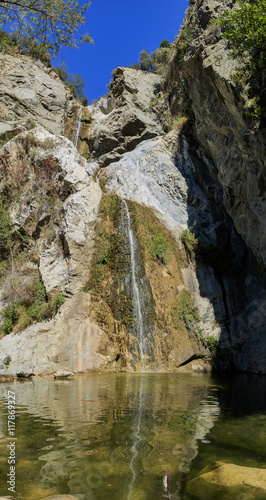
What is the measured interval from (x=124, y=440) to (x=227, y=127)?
14405 millimetres

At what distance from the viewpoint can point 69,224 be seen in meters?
18.2

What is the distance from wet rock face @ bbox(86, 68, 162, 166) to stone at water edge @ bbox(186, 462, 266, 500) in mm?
27775

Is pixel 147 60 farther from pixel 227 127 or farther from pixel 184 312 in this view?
pixel 184 312

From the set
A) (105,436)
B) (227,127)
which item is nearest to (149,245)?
(227,127)

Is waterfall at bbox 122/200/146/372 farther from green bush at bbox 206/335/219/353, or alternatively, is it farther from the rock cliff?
green bush at bbox 206/335/219/353

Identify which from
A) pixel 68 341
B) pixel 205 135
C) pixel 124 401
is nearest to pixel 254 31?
pixel 205 135

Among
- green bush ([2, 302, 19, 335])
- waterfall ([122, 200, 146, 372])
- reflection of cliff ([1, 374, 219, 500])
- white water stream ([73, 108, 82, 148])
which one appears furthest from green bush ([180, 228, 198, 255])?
white water stream ([73, 108, 82, 148])

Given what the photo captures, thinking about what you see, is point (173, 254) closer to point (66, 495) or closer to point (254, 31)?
point (254, 31)

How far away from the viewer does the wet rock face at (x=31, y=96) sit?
2947 cm

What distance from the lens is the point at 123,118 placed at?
30953 mm

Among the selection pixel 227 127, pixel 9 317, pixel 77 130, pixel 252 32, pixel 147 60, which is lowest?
pixel 9 317

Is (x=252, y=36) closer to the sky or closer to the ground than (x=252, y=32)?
closer to the ground

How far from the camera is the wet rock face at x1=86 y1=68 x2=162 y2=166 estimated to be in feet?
99.3

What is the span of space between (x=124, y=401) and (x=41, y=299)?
10.1 m
